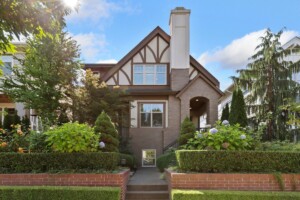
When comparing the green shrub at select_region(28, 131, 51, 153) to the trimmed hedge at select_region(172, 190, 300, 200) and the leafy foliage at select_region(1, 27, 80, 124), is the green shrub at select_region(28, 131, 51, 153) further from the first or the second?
the leafy foliage at select_region(1, 27, 80, 124)

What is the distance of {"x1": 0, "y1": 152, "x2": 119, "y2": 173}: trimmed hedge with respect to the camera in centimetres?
869

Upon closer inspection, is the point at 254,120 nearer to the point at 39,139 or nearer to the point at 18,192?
the point at 39,139

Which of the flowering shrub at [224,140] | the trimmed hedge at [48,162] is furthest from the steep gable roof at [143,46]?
the trimmed hedge at [48,162]

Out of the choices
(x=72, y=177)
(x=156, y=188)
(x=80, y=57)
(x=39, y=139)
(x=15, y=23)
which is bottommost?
(x=156, y=188)

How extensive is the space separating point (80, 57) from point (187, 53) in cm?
673

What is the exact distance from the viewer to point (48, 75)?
1806cm

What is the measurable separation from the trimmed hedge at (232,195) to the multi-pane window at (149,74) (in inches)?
542

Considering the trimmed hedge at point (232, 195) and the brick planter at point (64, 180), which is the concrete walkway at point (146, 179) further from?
the trimmed hedge at point (232, 195)

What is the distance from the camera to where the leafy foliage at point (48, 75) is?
1817cm

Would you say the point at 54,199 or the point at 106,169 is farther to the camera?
the point at 106,169

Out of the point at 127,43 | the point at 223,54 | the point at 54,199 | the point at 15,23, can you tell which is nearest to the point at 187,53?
the point at 127,43

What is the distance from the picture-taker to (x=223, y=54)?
29.5 meters

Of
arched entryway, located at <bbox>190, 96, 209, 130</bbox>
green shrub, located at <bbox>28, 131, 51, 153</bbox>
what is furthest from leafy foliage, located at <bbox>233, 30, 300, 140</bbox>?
green shrub, located at <bbox>28, 131, 51, 153</bbox>

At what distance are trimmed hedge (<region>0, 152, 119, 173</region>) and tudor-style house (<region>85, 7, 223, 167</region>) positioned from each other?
427 inches
